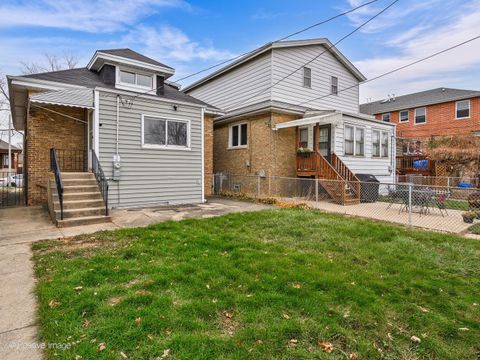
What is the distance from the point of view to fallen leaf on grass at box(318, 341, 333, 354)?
257 cm

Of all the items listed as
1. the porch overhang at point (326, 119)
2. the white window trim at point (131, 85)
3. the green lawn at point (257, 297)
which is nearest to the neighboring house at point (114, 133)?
the white window trim at point (131, 85)

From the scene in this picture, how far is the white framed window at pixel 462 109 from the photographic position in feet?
72.0

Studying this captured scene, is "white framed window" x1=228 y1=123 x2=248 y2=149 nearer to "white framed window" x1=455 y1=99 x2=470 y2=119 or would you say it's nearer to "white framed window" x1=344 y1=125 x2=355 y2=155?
"white framed window" x1=344 y1=125 x2=355 y2=155

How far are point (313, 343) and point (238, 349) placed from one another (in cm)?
72

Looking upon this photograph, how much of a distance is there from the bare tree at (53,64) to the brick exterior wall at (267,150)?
23794 mm

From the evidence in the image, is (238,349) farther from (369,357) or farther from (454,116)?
(454,116)

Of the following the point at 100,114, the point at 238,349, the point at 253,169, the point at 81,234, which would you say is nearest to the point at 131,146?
the point at 100,114

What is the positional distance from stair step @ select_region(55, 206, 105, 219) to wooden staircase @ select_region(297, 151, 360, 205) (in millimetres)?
7707

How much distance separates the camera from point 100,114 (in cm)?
933

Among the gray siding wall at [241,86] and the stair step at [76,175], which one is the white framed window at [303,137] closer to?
Result: the gray siding wall at [241,86]

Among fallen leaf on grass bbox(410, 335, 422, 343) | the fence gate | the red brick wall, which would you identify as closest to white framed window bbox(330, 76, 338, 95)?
the red brick wall

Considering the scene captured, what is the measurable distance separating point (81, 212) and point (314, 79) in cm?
1355

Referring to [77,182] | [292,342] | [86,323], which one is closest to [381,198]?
[292,342]

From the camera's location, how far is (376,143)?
1538 cm
